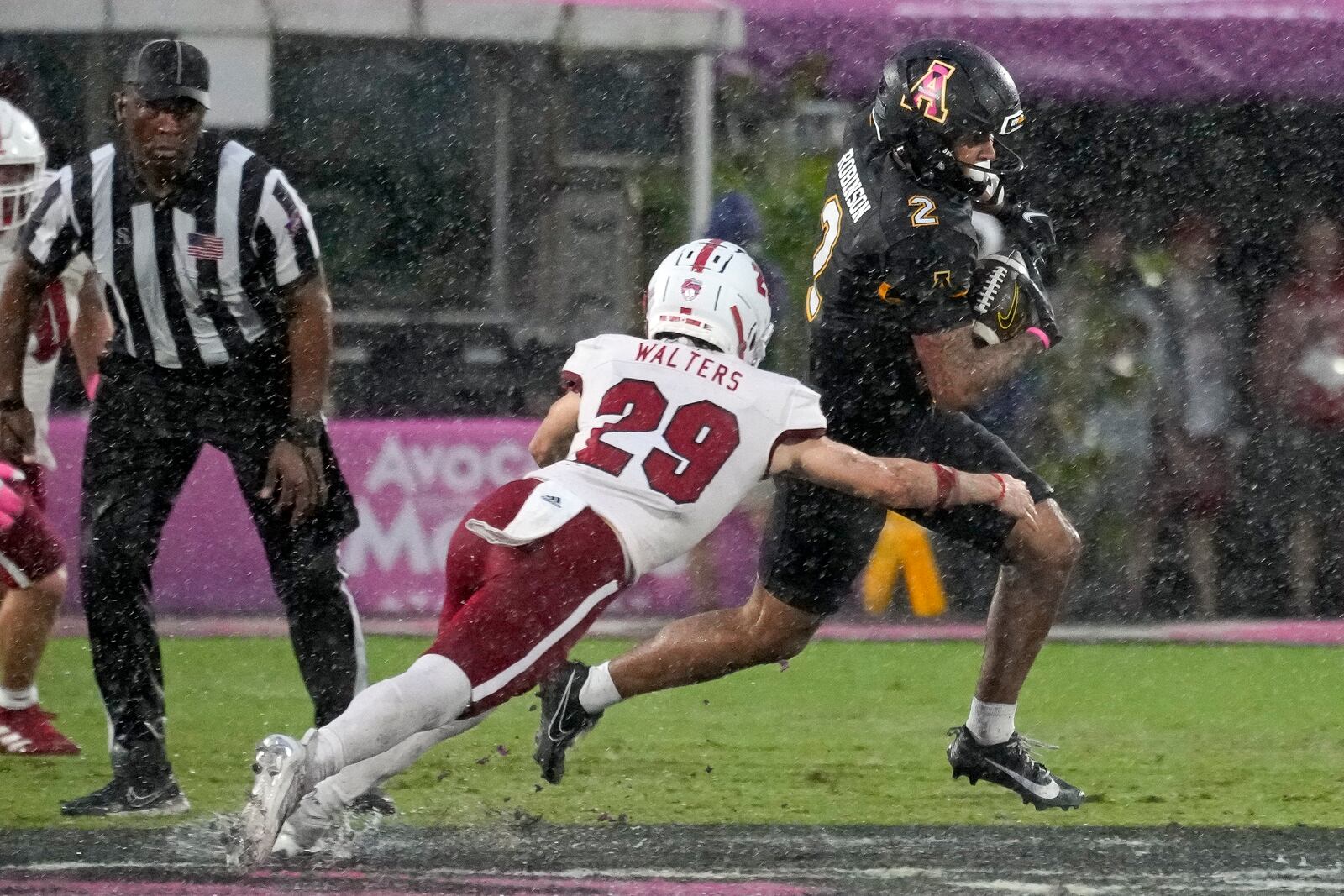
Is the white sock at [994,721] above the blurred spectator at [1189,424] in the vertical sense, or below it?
above

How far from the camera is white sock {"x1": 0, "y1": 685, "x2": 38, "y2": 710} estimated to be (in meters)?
6.55

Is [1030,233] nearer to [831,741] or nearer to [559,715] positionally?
[559,715]

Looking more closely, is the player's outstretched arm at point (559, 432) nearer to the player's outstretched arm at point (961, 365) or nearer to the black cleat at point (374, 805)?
the player's outstretched arm at point (961, 365)

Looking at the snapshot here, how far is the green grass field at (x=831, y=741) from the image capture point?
5816 mm

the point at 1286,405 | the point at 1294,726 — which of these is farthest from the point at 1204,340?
the point at 1294,726

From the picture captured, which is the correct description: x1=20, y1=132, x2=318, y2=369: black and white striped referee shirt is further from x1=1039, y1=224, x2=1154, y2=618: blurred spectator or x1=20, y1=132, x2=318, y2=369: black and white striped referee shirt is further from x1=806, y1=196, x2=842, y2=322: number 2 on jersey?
x1=1039, y1=224, x2=1154, y2=618: blurred spectator

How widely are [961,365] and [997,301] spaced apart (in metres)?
0.19

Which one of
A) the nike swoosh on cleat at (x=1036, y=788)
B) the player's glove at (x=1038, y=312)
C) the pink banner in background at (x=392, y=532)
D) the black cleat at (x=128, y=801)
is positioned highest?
Answer: the player's glove at (x=1038, y=312)

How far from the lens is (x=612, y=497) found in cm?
466

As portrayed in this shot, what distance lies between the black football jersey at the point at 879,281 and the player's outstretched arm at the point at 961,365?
0.11 feet

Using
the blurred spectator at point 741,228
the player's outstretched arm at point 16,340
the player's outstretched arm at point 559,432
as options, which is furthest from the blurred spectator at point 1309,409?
the player's outstretched arm at point 16,340

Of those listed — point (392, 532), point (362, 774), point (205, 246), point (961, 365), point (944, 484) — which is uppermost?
point (205, 246)

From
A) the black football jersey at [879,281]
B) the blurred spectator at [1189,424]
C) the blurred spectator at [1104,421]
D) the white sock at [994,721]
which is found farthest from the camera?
the blurred spectator at [1189,424]

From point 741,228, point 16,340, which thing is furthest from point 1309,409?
point 16,340
